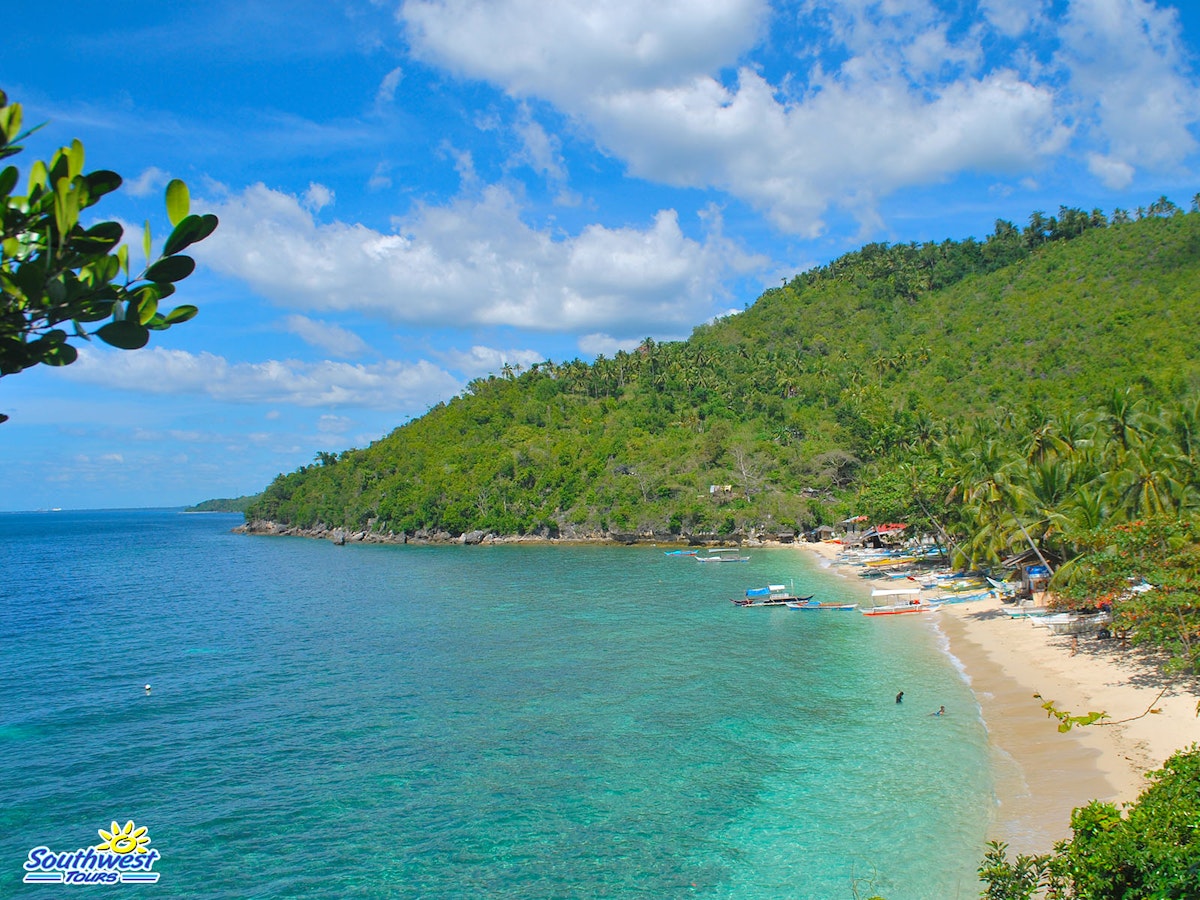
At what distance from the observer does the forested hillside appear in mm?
71188

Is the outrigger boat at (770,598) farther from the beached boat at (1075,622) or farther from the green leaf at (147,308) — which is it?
the green leaf at (147,308)

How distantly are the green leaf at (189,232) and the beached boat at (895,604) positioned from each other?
127 feet

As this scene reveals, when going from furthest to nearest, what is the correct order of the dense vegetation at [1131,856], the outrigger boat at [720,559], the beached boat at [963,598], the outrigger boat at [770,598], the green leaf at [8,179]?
the outrigger boat at [720,559] < the outrigger boat at [770,598] < the beached boat at [963,598] < the dense vegetation at [1131,856] < the green leaf at [8,179]

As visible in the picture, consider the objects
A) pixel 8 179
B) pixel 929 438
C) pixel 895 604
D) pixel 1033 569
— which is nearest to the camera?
pixel 8 179

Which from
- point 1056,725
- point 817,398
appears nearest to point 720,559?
point 817,398

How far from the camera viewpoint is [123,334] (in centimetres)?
294

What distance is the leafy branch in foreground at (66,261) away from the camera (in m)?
2.70

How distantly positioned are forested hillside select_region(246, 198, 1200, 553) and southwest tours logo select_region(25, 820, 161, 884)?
43.5 metres

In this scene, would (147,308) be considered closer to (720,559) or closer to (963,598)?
(963,598)

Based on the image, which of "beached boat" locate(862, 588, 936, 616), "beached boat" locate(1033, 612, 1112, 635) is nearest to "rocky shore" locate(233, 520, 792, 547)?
"beached boat" locate(862, 588, 936, 616)

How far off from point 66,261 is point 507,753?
64.9ft

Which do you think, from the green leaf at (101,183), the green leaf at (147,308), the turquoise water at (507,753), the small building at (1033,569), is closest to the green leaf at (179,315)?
the green leaf at (147,308)

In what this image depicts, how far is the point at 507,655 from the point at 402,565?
4142cm

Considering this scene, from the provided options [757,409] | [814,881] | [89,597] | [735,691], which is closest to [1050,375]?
[757,409]
